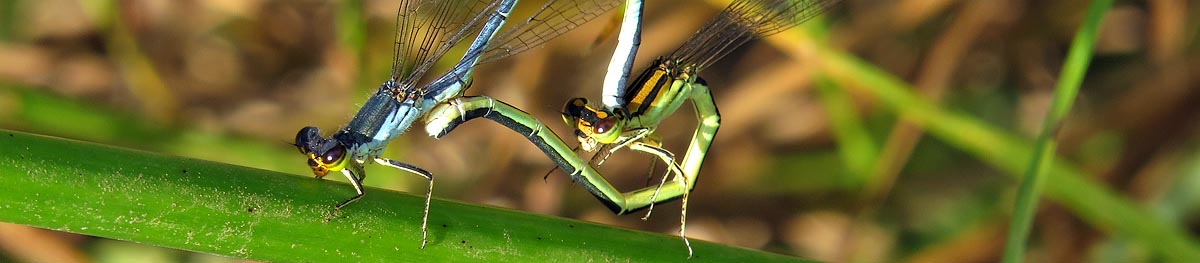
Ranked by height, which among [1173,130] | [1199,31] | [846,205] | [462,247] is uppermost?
[1199,31]

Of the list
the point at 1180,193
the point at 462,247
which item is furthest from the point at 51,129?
the point at 1180,193

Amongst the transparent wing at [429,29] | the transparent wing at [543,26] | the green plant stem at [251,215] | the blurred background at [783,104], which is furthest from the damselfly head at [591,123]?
the blurred background at [783,104]

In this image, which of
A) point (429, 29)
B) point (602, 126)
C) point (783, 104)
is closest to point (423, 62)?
point (429, 29)

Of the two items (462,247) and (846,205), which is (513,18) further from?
(462,247)

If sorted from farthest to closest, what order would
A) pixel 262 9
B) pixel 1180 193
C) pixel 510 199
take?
pixel 262 9
pixel 510 199
pixel 1180 193

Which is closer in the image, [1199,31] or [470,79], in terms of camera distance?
[470,79]

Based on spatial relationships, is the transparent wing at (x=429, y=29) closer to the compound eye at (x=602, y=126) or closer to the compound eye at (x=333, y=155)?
the compound eye at (x=333, y=155)

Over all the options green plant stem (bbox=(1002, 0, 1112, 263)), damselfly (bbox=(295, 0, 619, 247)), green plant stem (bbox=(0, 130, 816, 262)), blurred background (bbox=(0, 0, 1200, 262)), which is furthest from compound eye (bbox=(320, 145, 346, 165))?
green plant stem (bbox=(1002, 0, 1112, 263))
